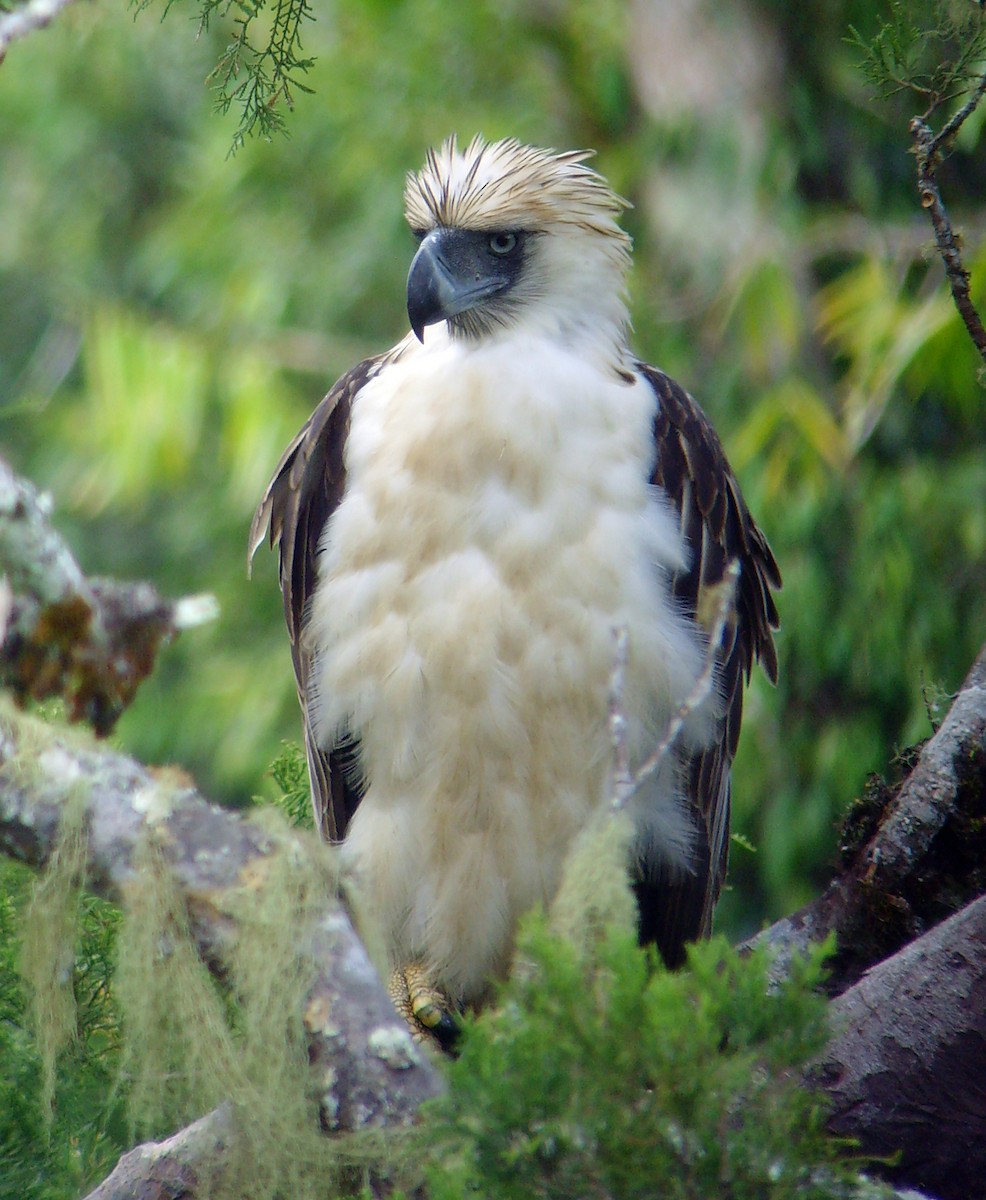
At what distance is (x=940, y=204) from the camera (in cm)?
177

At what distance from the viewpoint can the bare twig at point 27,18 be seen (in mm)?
1589

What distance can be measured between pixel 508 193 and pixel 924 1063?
168cm

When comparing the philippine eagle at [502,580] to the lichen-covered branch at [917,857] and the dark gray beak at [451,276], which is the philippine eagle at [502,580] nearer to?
the dark gray beak at [451,276]

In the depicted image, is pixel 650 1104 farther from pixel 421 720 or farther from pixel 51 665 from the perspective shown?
pixel 421 720

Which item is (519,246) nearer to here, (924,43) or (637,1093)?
(924,43)

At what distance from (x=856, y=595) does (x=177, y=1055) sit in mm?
3521

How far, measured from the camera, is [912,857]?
2117mm

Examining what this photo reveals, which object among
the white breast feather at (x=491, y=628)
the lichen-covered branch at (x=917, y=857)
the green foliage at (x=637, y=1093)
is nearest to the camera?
the green foliage at (x=637, y=1093)

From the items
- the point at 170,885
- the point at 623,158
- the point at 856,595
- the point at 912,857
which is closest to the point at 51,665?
the point at 170,885

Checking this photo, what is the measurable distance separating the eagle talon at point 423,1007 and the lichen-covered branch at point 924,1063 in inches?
33.2

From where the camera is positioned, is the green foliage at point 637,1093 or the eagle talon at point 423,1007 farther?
the eagle talon at point 423,1007

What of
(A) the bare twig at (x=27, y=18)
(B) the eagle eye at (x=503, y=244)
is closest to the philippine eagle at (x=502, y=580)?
(B) the eagle eye at (x=503, y=244)

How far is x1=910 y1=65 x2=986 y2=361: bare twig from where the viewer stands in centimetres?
175

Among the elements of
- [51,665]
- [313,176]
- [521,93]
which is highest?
[521,93]
